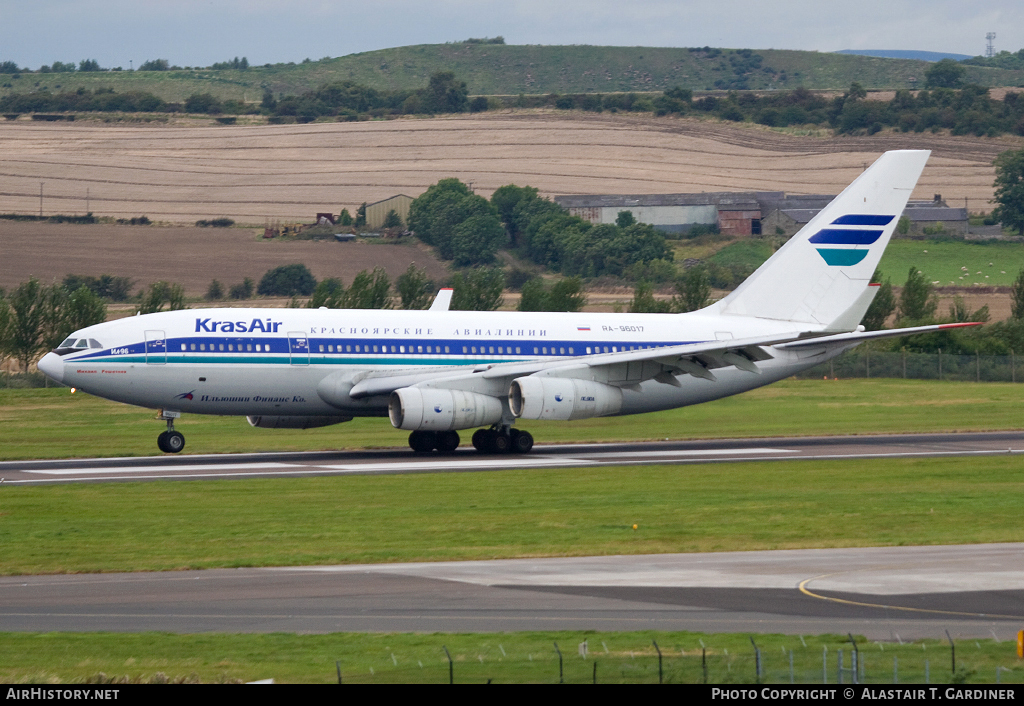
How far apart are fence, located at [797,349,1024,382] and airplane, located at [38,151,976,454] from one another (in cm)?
2150

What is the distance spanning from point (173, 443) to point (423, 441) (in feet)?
27.2

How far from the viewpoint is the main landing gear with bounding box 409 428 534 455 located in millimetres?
45406

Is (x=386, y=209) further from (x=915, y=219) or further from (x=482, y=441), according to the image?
(x=482, y=441)

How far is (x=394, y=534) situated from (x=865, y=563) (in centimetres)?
943

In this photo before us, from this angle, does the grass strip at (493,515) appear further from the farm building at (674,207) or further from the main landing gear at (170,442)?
the farm building at (674,207)

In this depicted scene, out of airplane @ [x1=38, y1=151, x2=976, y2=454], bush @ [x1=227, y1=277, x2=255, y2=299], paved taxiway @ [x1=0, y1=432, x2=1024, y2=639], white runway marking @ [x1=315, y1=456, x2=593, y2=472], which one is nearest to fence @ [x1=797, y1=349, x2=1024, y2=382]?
airplane @ [x1=38, y1=151, x2=976, y2=454]

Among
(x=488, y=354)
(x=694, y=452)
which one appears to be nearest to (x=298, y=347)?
(x=488, y=354)

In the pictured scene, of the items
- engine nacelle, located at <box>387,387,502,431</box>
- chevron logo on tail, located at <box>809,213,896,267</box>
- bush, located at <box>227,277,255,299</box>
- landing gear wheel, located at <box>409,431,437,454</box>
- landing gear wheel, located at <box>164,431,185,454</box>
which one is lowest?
bush, located at <box>227,277,255,299</box>

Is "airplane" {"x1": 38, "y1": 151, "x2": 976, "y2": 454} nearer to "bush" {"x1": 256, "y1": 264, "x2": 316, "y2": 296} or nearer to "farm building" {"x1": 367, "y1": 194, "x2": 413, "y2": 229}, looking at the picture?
"bush" {"x1": 256, "y1": 264, "x2": 316, "y2": 296}

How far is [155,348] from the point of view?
42.5 m

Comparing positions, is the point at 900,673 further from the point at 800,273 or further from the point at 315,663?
the point at 800,273

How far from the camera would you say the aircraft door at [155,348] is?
42.4m

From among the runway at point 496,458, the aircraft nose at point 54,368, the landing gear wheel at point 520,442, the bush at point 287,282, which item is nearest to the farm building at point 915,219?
the bush at point 287,282

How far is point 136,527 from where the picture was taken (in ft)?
92.9
